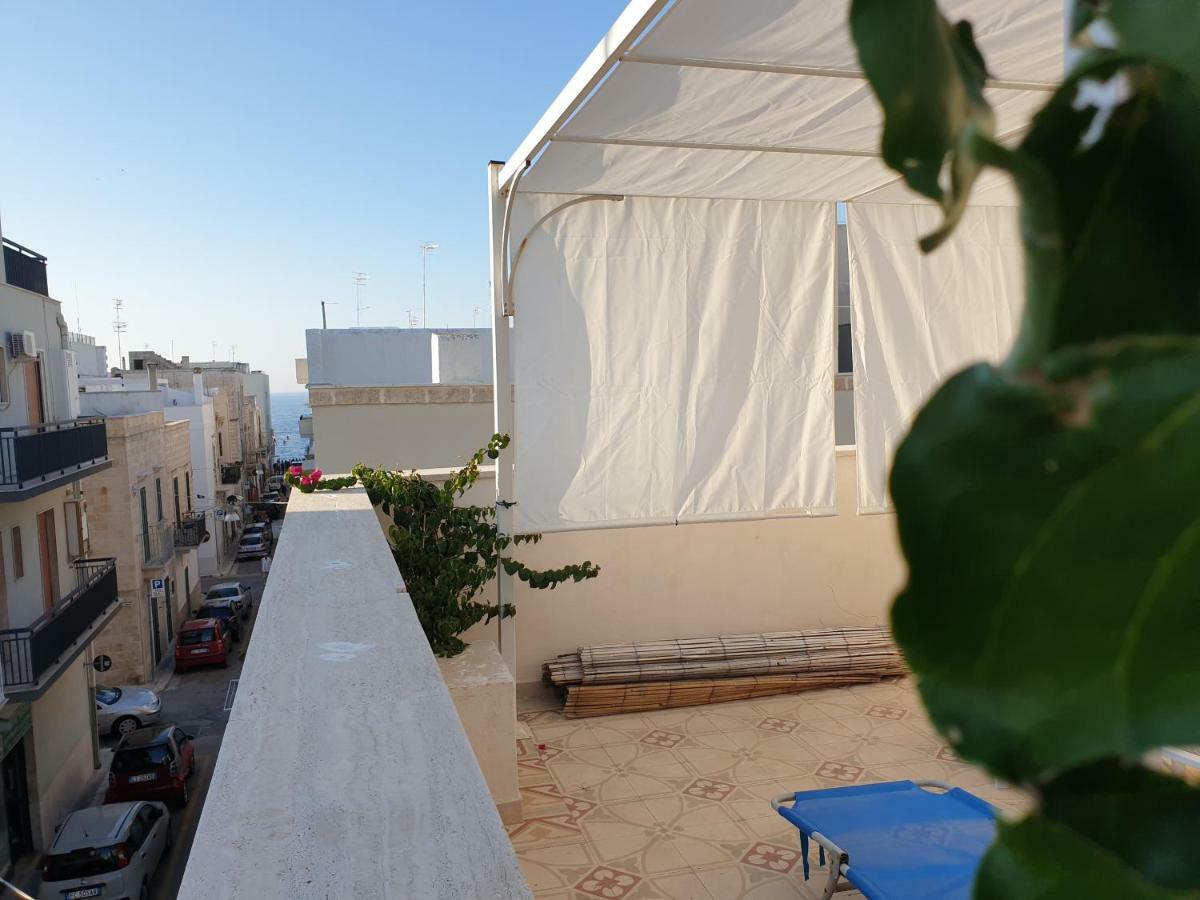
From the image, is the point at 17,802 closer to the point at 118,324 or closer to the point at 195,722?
the point at 195,722

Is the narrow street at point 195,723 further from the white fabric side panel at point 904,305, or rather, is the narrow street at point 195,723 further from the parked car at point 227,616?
the white fabric side panel at point 904,305

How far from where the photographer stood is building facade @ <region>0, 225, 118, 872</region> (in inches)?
362

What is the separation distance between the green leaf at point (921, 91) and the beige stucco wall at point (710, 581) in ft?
18.6

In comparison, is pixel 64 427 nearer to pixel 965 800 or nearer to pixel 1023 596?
pixel 965 800

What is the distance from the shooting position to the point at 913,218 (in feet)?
18.6

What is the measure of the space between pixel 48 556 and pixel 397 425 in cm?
482

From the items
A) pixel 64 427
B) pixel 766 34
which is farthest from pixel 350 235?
pixel 766 34

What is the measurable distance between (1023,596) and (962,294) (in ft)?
19.7

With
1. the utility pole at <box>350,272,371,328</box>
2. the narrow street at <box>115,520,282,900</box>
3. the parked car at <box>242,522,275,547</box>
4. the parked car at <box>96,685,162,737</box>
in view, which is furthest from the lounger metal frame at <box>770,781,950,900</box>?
the parked car at <box>242,522,275,547</box>

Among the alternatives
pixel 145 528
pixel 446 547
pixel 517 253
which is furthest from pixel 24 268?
pixel 446 547

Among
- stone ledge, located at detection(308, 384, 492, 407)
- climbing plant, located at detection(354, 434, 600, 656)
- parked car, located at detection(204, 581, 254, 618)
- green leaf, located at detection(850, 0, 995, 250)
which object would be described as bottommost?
parked car, located at detection(204, 581, 254, 618)

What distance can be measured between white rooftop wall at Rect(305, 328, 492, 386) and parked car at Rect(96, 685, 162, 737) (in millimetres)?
6801

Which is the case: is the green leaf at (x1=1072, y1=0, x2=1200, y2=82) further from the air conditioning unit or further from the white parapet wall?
the air conditioning unit

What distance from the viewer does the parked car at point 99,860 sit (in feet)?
23.7
